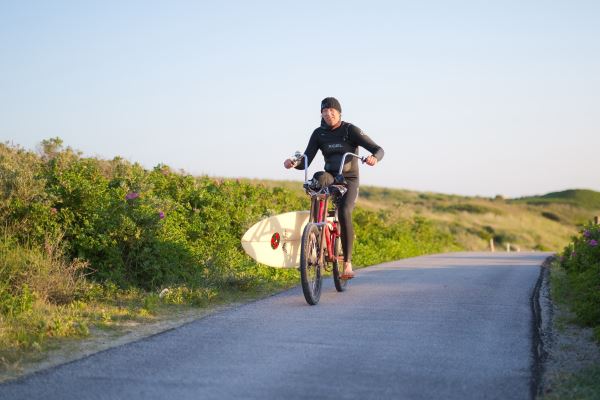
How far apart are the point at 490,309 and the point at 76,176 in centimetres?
553

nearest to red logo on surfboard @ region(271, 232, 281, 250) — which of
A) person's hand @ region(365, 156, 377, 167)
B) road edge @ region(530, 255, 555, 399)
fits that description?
person's hand @ region(365, 156, 377, 167)

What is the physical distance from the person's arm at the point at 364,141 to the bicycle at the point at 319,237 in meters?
0.20

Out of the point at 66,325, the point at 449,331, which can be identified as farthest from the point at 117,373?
the point at 449,331

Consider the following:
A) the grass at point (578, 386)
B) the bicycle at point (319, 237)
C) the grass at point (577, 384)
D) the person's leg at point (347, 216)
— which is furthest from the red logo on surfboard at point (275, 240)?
the grass at point (578, 386)

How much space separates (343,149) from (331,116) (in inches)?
17.2

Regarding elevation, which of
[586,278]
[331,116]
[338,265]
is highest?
[331,116]

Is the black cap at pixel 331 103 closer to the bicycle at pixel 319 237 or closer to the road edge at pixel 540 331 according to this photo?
the bicycle at pixel 319 237

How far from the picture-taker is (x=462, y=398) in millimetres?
4785

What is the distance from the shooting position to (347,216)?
362 inches

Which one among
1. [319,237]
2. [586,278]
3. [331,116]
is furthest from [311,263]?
[586,278]

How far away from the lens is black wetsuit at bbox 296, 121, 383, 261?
362 inches

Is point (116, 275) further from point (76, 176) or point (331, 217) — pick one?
point (331, 217)

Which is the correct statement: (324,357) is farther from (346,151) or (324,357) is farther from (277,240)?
(346,151)

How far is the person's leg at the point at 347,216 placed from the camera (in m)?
9.16
